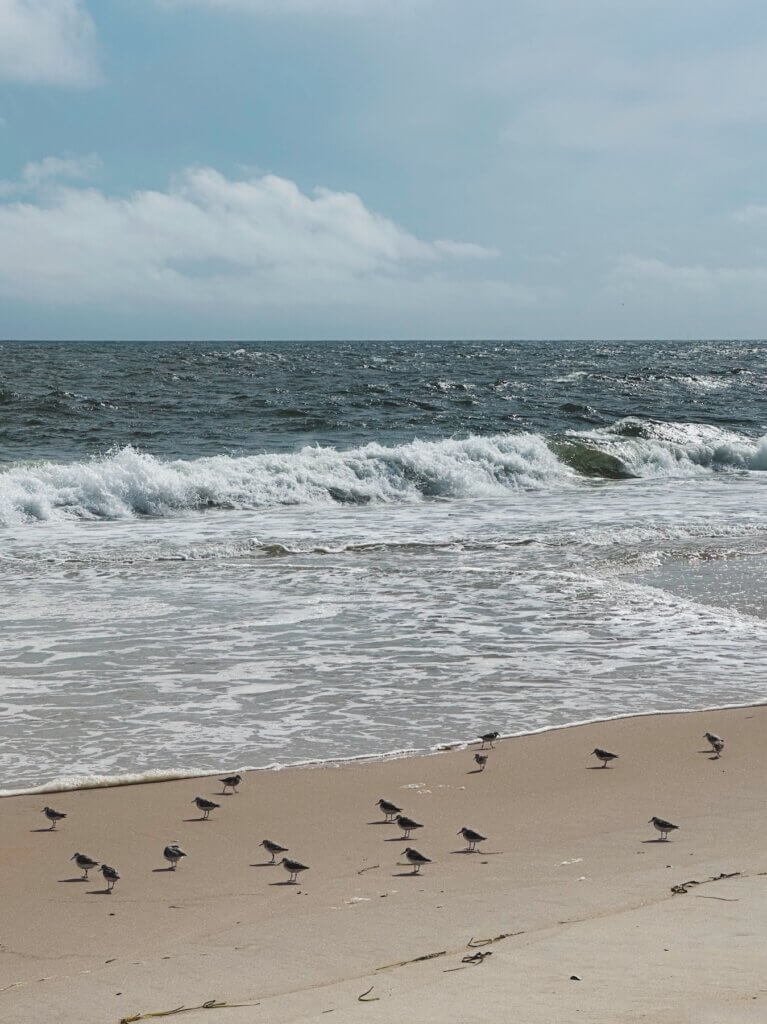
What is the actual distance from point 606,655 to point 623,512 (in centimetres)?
961

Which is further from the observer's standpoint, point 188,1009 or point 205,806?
point 205,806

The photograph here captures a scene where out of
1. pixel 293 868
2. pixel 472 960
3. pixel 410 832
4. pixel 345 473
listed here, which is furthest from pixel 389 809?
pixel 345 473

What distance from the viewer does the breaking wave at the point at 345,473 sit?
18.0m

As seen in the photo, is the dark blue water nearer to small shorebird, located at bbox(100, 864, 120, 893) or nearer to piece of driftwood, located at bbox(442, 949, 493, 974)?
small shorebird, located at bbox(100, 864, 120, 893)

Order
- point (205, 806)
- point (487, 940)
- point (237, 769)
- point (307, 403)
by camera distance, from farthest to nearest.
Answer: point (307, 403) → point (237, 769) → point (205, 806) → point (487, 940)

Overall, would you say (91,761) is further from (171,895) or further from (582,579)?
(582,579)

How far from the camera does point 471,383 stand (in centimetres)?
4581

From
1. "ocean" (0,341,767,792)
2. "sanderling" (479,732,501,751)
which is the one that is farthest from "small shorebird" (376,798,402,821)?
"sanderling" (479,732,501,751)

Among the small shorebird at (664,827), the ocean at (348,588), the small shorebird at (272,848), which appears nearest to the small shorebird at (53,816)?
the ocean at (348,588)

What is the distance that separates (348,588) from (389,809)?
6.28m

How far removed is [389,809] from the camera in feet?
17.5

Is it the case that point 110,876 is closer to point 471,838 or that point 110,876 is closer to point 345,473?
point 471,838

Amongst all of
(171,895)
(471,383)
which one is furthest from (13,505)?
(471,383)

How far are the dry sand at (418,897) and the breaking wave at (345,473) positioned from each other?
1214cm
